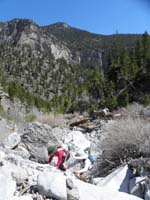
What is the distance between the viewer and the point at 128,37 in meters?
156

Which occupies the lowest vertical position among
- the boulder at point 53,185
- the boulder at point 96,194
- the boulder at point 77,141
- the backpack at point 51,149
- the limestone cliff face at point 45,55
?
the boulder at point 77,141

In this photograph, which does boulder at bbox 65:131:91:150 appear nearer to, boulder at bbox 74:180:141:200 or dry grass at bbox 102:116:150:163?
dry grass at bbox 102:116:150:163

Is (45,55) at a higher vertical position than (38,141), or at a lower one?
higher

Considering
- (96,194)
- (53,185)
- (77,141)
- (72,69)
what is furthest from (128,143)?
(72,69)

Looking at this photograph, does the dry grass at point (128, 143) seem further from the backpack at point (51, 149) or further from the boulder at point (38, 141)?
the backpack at point (51, 149)

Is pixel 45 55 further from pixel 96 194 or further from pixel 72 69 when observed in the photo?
pixel 96 194

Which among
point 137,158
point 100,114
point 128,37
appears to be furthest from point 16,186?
point 128,37

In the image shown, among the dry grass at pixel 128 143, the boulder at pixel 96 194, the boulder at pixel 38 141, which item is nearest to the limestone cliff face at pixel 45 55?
the boulder at pixel 38 141

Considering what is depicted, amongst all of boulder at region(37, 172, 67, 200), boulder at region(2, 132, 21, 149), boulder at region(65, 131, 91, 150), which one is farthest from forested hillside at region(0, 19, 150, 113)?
boulder at region(37, 172, 67, 200)

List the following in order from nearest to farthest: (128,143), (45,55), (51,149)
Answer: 1. (128,143)
2. (51,149)
3. (45,55)

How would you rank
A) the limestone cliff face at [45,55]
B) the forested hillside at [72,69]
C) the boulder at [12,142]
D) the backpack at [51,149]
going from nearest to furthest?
the backpack at [51,149] → the boulder at [12,142] → the forested hillside at [72,69] → the limestone cliff face at [45,55]

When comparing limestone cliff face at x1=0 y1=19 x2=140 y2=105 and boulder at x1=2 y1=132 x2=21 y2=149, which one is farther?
limestone cliff face at x1=0 y1=19 x2=140 y2=105

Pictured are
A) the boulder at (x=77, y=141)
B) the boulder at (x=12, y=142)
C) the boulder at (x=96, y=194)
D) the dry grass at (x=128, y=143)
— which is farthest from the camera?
the boulder at (x=77, y=141)

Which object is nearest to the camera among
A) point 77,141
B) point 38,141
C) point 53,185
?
point 53,185
